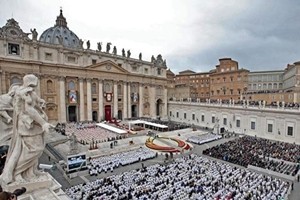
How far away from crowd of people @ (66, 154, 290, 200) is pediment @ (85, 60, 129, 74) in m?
29.7

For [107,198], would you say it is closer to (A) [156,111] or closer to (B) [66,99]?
(B) [66,99]

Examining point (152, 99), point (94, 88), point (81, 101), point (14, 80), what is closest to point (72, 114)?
point (81, 101)

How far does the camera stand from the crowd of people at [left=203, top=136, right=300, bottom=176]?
66.4 feet

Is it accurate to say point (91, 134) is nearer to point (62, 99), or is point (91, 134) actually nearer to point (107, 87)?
point (62, 99)

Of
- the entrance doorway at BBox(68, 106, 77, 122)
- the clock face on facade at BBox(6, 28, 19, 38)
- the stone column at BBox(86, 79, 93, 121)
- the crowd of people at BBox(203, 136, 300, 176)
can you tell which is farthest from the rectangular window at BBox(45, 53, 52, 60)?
the crowd of people at BBox(203, 136, 300, 176)

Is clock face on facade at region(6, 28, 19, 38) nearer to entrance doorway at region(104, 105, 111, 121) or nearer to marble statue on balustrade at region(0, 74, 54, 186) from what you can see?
entrance doorway at region(104, 105, 111, 121)

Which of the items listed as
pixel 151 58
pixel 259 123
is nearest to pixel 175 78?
pixel 151 58

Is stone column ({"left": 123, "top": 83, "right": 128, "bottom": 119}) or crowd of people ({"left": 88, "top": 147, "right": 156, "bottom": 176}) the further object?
stone column ({"left": 123, "top": 83, "right": 128, "bottom": 119})

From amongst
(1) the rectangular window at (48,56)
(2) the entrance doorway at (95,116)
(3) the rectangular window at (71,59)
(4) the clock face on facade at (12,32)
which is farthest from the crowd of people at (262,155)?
(4) the clock face on facade at (12,32)

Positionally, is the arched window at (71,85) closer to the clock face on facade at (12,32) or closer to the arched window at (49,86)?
the arched window at (49,86)

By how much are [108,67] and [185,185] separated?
35277 mm

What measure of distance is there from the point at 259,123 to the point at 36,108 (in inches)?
1450

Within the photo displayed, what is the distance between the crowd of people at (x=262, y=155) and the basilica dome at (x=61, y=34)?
163 ft

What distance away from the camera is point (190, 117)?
4884cm
